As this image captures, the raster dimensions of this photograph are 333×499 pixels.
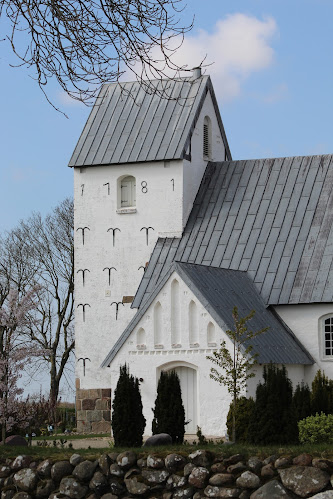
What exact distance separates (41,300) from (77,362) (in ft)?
36.2

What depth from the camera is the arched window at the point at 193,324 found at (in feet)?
73.8

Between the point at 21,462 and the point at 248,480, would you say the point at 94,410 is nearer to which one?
the point at 21,462

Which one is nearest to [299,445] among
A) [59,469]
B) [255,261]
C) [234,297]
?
[59,469]

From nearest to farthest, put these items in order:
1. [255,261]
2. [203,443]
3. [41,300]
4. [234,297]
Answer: [203,443] < [234,297] < [255,261] < [41,300]

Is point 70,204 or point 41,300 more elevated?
point 70,204

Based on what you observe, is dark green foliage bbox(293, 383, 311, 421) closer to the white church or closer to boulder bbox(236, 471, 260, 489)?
boulder bbox(236, 471, 260, 489)

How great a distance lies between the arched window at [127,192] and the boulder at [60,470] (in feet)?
45.1

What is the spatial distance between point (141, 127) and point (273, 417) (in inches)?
565

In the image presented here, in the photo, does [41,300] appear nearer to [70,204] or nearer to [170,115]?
[70,204]

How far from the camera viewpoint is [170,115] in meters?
28.0

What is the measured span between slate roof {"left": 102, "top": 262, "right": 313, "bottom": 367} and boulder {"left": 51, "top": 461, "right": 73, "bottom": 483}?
7.96 m

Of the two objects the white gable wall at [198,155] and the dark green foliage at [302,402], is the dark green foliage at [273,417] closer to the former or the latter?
the dark green foliage at [302,402]

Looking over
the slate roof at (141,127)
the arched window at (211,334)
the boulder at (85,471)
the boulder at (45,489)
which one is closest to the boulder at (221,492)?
the boulder at (85,471)

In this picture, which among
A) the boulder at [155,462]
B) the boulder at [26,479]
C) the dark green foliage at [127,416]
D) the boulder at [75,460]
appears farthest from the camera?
the dark green foliage at [127,416]
